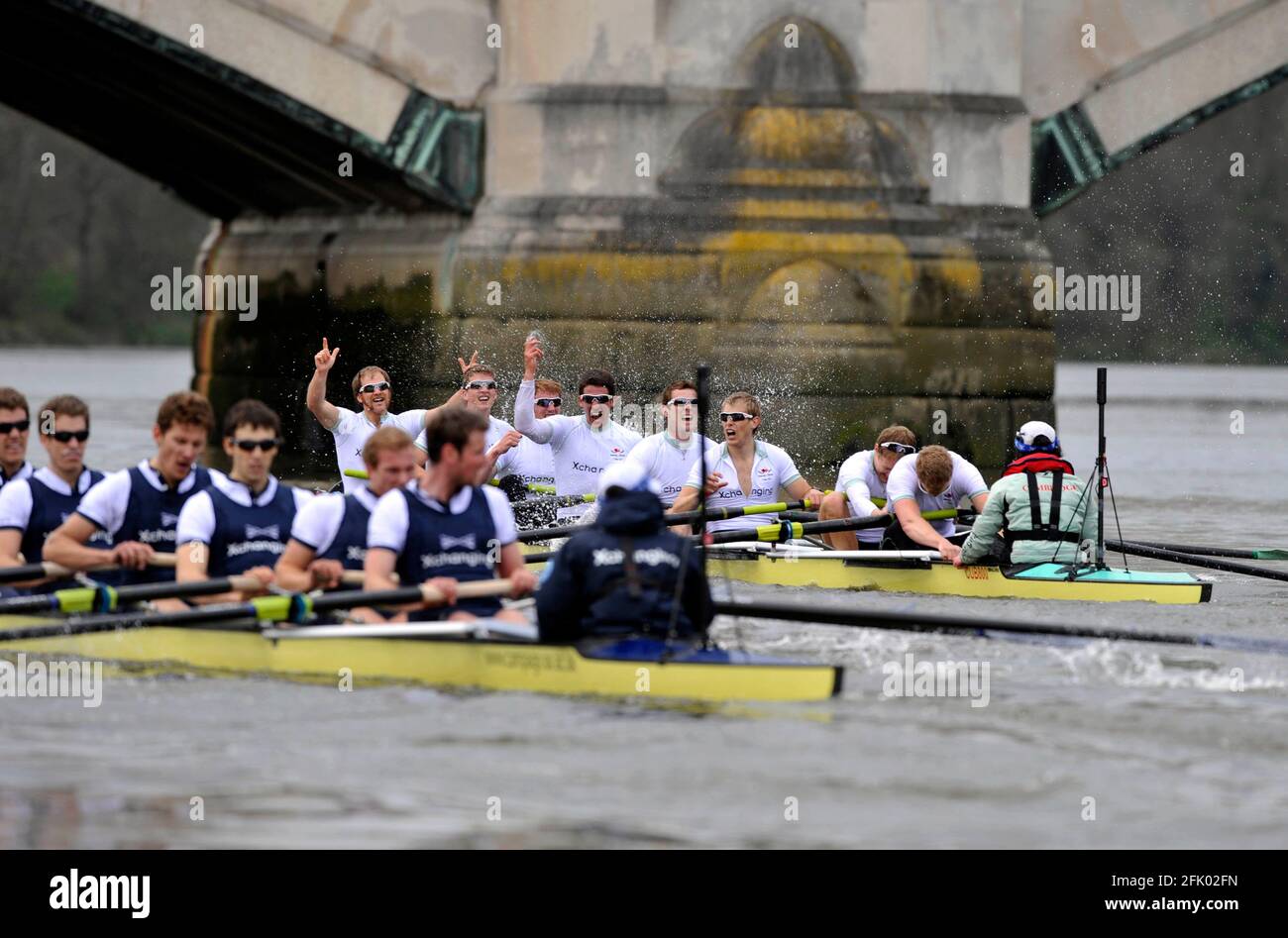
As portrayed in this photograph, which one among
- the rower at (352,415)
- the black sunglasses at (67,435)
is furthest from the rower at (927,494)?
the black sunglasses at (67,435)

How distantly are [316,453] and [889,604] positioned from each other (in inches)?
416

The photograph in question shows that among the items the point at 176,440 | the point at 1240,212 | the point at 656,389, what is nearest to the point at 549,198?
the point at 656,389

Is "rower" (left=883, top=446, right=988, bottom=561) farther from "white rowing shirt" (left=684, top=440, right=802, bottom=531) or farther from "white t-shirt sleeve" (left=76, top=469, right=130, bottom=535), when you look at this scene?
"white t-shirt sleeve" (left=76, top=469, right=130, bottom=535)

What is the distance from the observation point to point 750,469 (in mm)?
16281

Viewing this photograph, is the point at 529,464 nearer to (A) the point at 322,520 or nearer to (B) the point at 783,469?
(B) the point at 783,469

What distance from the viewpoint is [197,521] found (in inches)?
455

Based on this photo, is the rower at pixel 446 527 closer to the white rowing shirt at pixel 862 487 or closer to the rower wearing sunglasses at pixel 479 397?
the rower wearing sunglasses at pixel 479 397

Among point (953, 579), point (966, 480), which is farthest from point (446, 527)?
point (966, 480)

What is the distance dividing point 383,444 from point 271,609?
0.98 metres

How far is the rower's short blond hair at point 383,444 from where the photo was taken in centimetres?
1126
